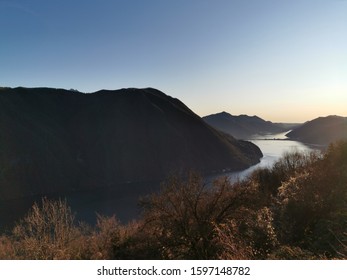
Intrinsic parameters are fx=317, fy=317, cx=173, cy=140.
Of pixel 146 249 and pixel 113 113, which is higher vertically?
pixel 113 113

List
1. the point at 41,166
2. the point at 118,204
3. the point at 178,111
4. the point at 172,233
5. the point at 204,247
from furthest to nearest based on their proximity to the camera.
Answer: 1. the point at 178,111
2. the point at 41,166
3. the point at 118,204
4. the point at 172,233
5. the point at 204,247

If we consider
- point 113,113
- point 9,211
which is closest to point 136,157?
point 113,113

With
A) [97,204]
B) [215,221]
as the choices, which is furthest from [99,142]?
[215,221]

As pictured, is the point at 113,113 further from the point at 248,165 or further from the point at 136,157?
the point at 248,165

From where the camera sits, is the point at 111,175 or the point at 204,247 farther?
the point at 111,175

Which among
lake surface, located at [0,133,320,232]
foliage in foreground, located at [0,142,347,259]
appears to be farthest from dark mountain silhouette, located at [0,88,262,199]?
foliage in foreground, located at [0,142,347,259]

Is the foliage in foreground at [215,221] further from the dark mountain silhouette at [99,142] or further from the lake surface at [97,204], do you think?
the dark mountain silhouette at [99,142]

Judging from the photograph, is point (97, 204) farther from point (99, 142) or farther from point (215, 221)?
point (215, 221)

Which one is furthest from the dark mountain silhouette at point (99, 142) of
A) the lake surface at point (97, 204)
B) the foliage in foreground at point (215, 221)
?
the foliage in foreground at point (215, 221)

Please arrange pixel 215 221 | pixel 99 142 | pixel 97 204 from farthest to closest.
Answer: pixel 99 142
pixel 97 204
pixel 215 221
